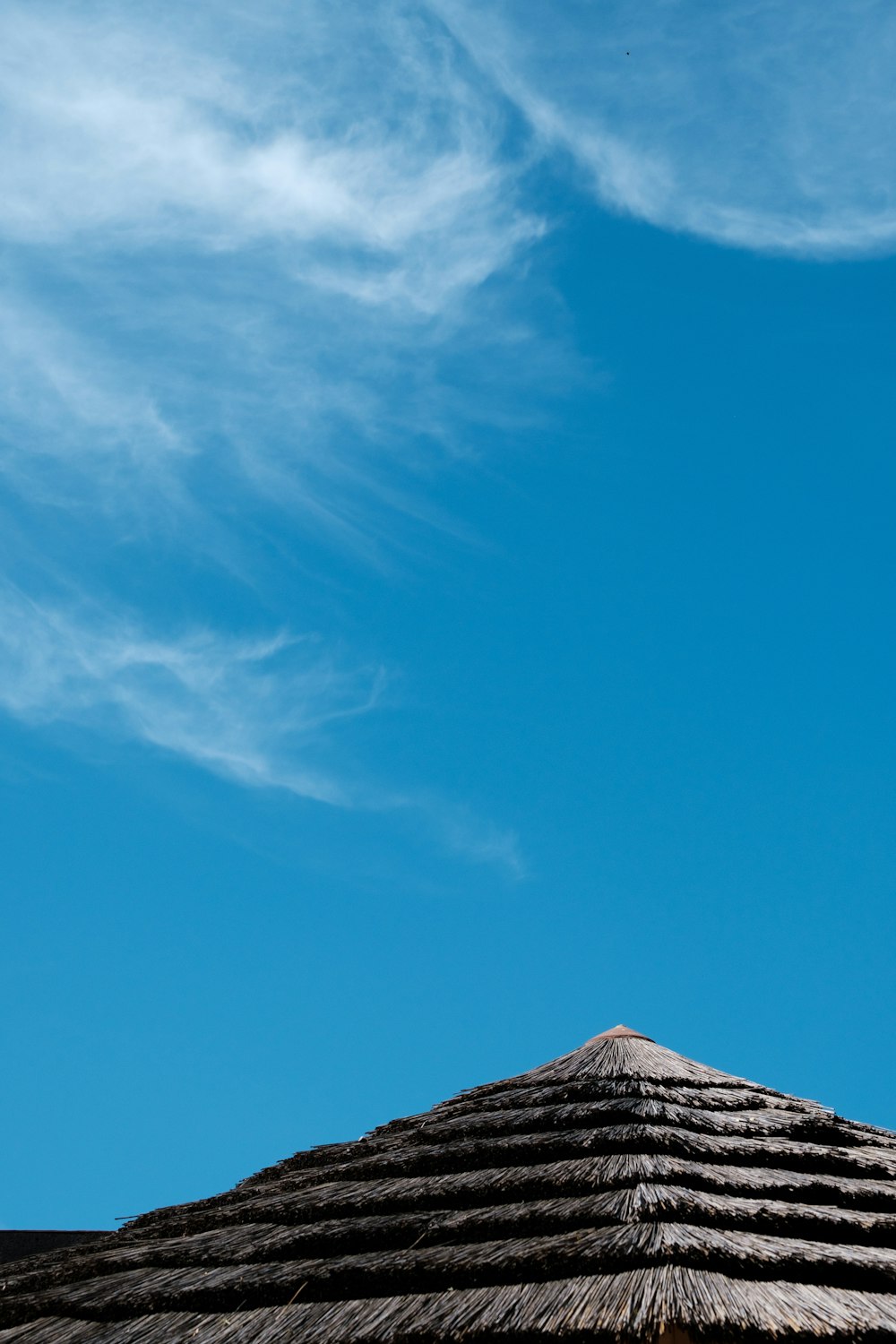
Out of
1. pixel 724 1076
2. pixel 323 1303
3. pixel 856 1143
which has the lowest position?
pixel 323 1303

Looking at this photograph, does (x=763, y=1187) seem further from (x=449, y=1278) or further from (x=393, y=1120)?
(x=393, y=1120)

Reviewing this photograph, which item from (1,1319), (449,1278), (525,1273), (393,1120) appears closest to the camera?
(525,1273)

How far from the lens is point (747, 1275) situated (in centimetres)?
294

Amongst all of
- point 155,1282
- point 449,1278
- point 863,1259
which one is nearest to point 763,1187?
point 863,1259

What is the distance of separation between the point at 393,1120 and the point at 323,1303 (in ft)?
7.50

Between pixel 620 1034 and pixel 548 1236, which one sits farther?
pixel 620 1034

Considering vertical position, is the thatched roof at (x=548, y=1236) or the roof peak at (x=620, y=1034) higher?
the roof peak at (x=620, y=1034)

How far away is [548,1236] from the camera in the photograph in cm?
330

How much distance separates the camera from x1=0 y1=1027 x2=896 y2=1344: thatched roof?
2.91 meters

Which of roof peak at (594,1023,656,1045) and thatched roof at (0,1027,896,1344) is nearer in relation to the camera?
thatched roof at (0,1027,896,1344)

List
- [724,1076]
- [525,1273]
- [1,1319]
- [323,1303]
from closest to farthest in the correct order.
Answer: [525,1273] < [323,1303] < [1,1319] < [724,1076]

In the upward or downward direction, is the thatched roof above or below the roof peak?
below

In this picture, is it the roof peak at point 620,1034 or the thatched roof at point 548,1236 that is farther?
the roof peak at point 620,1034

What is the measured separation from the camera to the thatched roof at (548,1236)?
291 centimetres
